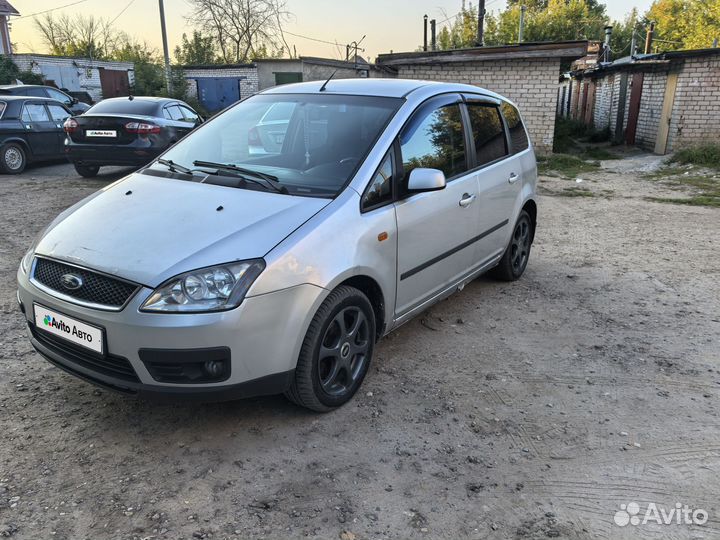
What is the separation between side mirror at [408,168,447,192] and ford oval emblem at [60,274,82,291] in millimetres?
1817

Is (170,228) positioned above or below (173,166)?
below

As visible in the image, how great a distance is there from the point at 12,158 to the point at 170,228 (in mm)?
10144

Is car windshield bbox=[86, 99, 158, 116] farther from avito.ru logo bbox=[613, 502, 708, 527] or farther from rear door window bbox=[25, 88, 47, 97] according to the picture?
avito.ru logo bbox=[613, 502, 708, 527]

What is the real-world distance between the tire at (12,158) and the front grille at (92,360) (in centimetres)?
961

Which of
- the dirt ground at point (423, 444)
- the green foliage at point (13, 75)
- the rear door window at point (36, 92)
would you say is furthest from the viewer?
the green foliage at point (13, 75)

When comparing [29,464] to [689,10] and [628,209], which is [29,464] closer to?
[628,209]

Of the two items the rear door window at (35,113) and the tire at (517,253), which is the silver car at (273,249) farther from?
the rear door window at (35,113)

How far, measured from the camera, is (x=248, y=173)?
3.40 m

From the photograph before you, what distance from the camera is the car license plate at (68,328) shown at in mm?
2643

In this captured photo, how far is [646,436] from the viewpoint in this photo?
3.04 m

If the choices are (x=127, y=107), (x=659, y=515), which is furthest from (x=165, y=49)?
(x=659, y=515)

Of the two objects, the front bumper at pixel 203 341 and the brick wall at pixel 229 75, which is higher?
the brick wall at pixel 229 75

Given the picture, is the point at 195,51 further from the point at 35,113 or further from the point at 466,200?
the point at 466,200

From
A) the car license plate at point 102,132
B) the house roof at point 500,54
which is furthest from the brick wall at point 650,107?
the car license plate at point 102,132
